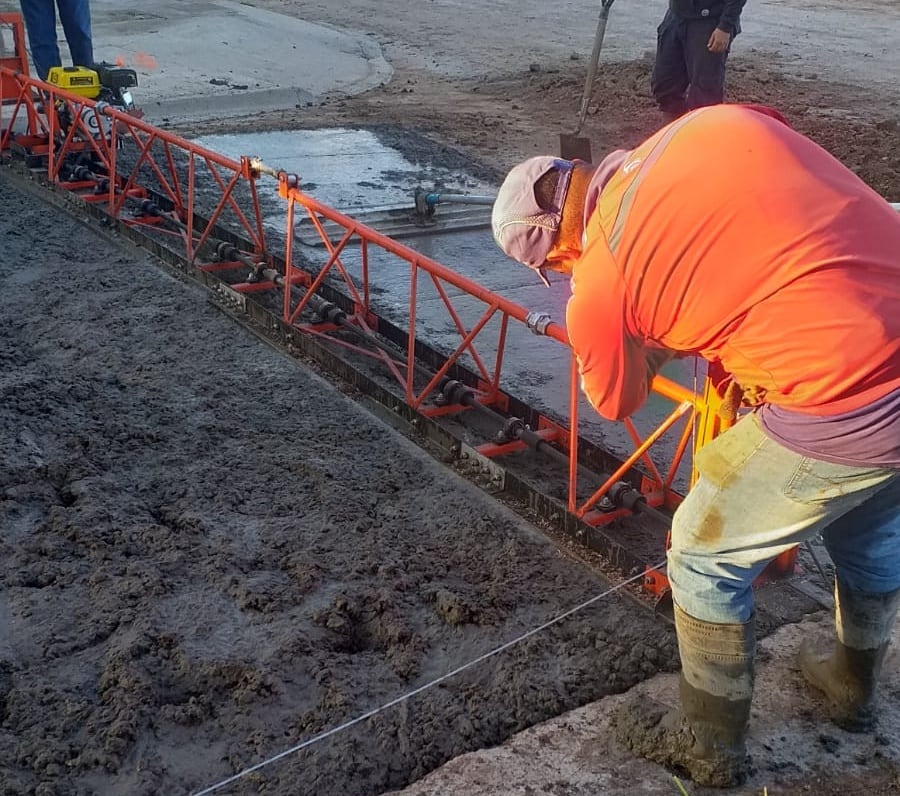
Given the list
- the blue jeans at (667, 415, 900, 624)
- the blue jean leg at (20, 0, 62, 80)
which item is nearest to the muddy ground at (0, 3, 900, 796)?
the blue jeans at (667, 415, 900, 624)

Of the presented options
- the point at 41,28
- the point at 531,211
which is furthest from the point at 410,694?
the point at 41,28

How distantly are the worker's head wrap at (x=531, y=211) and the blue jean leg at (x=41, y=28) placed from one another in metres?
8.59

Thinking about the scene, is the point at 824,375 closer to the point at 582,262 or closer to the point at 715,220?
the point at 715,220

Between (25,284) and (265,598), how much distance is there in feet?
12.1

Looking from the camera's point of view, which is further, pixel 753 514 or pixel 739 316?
pixel 753 514

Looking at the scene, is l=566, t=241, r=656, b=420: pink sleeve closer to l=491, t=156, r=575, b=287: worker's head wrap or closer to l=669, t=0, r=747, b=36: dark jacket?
l=491, t=156, r=575, b=287: worker's head wrap

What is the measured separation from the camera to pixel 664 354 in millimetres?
2670

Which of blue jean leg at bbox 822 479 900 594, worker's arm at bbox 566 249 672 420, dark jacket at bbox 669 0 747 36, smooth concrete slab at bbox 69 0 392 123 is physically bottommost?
smooth concrete slab at bbox 69 0 392 123

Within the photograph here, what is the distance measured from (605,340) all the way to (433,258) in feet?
16.5

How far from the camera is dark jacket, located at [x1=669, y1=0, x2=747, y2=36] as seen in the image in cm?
812

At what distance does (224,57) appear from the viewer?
14.9m

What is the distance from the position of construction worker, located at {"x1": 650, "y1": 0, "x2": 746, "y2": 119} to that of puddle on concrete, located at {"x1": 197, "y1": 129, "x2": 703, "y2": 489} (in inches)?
74.1

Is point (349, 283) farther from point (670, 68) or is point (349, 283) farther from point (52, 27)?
point (52, 27)

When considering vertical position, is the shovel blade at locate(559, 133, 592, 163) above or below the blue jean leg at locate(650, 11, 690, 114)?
below
